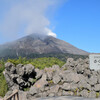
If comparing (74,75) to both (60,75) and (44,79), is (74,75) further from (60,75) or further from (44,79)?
(44,79)

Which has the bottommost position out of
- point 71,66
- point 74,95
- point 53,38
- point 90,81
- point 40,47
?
point 74,95

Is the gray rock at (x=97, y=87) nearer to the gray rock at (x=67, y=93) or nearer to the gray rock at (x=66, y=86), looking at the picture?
the gray rock at (x=67, y=93)

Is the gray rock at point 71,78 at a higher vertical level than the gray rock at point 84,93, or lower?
higher

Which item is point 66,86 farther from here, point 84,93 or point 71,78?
point 84,93

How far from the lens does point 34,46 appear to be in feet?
472

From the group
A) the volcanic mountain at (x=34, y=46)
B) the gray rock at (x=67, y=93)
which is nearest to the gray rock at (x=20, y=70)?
the gray rock at (x=67, y=93)

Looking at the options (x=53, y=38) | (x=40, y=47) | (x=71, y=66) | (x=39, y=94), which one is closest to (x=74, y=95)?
(x=39, y=94)

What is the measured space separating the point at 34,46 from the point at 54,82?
425 feet

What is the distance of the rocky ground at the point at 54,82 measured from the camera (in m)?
13.7

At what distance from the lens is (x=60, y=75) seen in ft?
51.9

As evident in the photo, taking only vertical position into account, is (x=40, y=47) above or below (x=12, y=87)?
above

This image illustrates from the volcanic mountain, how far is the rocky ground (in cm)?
11113

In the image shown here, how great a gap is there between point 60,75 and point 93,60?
4027 mm

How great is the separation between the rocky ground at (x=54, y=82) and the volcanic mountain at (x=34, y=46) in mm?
111132
